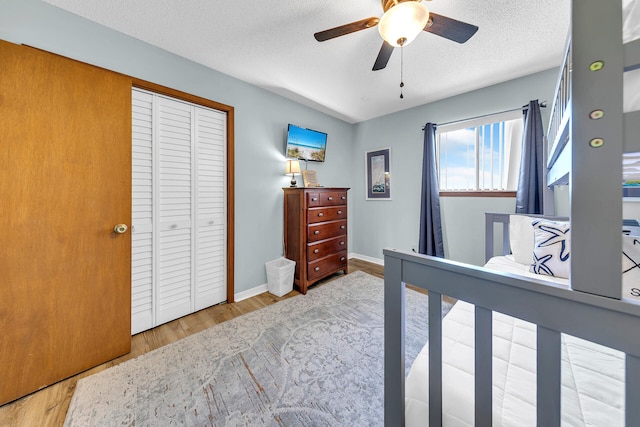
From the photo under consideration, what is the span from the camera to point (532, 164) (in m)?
2.38

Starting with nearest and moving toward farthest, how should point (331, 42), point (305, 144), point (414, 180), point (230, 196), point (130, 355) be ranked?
point (130, 355)
point (331, 42)
point (230, 196)
point (305, 144)
point (414, 180)

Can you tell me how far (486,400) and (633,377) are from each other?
Answer: 0.98 ft

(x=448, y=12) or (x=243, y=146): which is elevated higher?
(x=448, y=12)

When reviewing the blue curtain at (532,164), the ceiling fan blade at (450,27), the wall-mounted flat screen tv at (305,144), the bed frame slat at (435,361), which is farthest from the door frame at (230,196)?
the blue curtain at (532,164)

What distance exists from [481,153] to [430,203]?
2.79 feet

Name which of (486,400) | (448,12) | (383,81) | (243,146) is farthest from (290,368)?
(383,81)

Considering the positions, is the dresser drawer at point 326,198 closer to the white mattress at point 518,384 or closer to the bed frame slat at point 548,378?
the white mattress at point 518,384

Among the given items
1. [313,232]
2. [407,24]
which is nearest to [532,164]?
[407,24]

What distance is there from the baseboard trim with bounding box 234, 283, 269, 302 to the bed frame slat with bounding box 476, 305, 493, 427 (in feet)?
7.87

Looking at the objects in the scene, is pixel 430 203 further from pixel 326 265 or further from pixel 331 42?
pixel 331 42

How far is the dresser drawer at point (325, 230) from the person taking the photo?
9.30 ft

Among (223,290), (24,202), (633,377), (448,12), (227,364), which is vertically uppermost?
(448,12)

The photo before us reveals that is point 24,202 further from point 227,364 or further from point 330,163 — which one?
point 330,163

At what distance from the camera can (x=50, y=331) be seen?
1.41 meters
